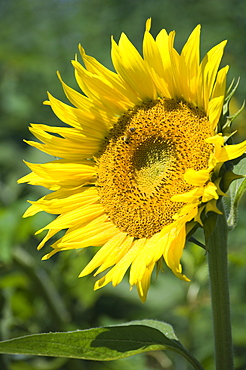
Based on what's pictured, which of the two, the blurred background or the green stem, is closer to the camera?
the green stem

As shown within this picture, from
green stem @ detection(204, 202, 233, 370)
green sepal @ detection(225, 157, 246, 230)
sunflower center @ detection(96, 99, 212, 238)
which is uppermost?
sunflower center @ detection(96, 99, 212, 238)

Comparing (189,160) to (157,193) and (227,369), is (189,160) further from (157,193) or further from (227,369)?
(227,369)

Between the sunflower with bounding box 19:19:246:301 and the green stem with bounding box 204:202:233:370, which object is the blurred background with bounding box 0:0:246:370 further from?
the green stem with bounding box 204:202:233:370

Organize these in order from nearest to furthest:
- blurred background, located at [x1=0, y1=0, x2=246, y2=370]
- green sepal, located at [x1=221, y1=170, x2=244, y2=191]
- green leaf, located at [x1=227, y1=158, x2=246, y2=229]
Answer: green sepal, located at [x1=221, y1=170, x2=244, y2=191], green leaf, located at [x1=227, y1=158, x2=246, y2=229], blurred background, located at [x1=0, y1=0, x2=246, y2=370]

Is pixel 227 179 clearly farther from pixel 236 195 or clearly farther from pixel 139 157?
pixel 139 157

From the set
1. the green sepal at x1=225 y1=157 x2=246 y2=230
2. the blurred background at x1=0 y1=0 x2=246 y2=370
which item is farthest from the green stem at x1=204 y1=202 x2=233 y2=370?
the blurred background at x1=0 y1=0 x2=246 y2=370

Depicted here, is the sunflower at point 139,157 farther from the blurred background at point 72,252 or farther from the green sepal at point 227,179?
the blurred background at point 72,252

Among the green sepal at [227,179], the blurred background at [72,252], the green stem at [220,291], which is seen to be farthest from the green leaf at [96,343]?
the blurred background at [72,252]
